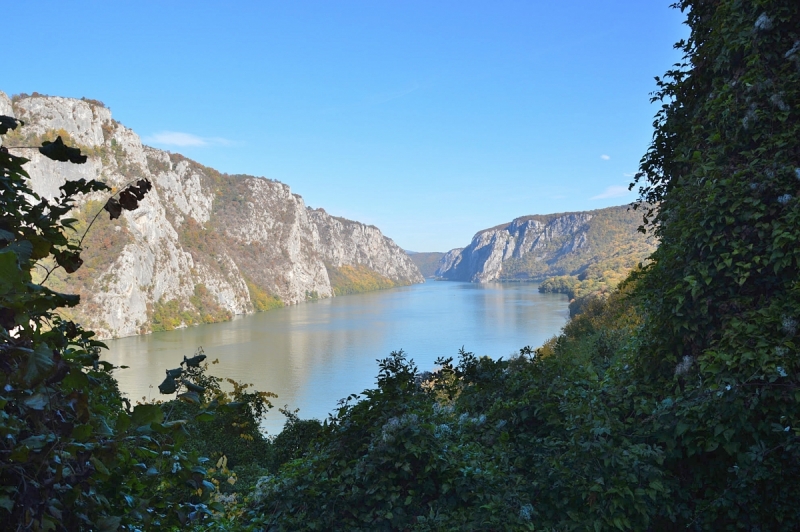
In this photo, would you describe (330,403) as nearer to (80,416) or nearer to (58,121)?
(80,416)

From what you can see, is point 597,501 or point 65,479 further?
point 597,501

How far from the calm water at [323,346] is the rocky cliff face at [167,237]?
392 inches

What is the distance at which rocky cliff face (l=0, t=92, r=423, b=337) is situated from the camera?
78250mm

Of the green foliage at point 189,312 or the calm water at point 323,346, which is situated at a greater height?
the green foliage at point 189,312

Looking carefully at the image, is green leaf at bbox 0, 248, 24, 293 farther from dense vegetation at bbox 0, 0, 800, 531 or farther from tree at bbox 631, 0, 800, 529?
tree at bbox 631, 0, 800, 529

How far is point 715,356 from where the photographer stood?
3838 mm

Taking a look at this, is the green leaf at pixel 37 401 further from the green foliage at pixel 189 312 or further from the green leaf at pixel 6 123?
the green foliage at pixel 189 312

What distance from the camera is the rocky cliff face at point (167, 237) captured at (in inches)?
3081

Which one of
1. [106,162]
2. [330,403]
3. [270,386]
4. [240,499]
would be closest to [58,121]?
[106,162]

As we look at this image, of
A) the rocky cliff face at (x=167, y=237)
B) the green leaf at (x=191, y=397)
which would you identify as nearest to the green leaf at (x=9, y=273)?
the green leaf at (x=191, y=397)

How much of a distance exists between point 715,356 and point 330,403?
30948mm

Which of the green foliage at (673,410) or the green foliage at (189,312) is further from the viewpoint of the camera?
the green foliage at (189,312)

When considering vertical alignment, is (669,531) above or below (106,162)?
below

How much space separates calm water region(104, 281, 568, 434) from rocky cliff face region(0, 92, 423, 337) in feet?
32.7
